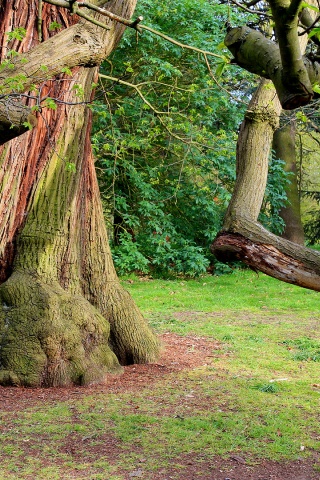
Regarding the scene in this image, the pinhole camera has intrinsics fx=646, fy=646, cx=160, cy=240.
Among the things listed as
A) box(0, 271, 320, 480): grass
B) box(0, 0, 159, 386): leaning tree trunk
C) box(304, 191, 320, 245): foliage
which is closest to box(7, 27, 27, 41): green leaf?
box(0, 0, 159, 386): leaning tree trunk

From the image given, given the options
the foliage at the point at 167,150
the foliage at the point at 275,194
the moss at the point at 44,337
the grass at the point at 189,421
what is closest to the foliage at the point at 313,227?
the foliage at the point at 275,194

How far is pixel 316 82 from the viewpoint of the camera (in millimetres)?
3195

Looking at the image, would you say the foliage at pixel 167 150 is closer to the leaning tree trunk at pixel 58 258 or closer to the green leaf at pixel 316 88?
the leaning tree trunk at pixel 58 258

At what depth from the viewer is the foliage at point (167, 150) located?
15.1 metres

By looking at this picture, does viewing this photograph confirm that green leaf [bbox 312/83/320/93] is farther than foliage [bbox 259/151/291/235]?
No

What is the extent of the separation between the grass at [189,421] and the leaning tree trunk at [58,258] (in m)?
0.65

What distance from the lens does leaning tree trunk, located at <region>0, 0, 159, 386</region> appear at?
22.8 ft

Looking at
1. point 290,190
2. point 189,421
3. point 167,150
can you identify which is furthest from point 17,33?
point 290,190

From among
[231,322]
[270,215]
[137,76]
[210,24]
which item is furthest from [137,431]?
[270,215]

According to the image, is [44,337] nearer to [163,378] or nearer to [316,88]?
[163,378]

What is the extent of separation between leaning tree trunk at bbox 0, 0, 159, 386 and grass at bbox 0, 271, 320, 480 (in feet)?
2.14

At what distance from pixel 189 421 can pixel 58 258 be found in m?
2.59

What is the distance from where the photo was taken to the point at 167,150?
1645 cm

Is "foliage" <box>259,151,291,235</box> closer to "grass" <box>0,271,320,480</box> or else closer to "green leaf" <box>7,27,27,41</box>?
"grass" <box>0,271,320,480</box>
